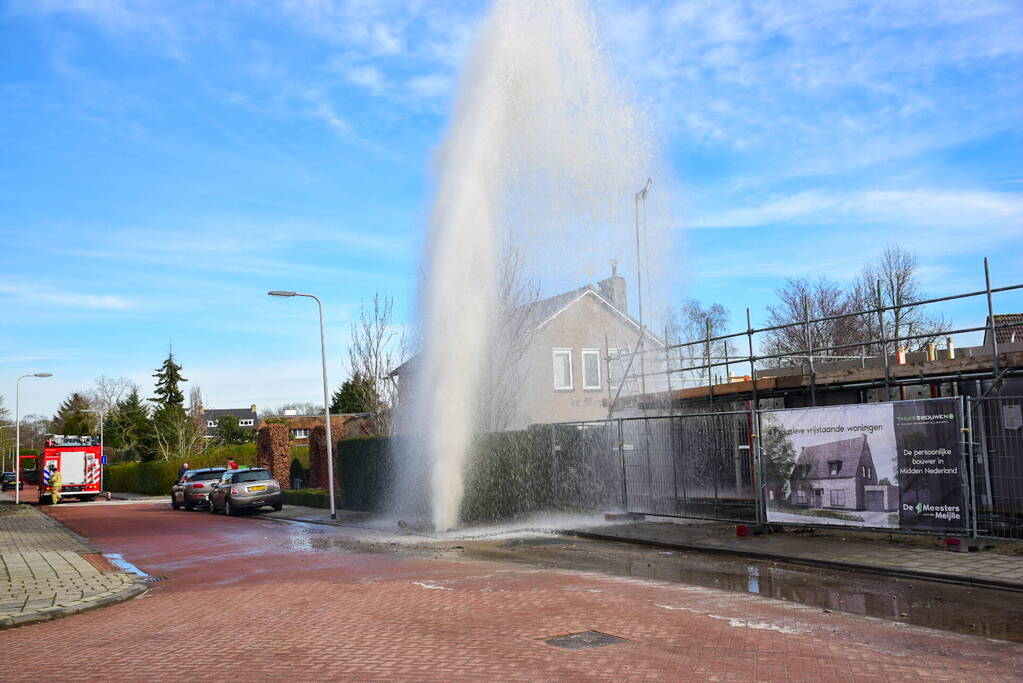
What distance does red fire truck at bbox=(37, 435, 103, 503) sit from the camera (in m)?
43.0

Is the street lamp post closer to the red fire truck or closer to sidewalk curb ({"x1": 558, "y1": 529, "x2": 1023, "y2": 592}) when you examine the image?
sidewalk curb ({"x1": 558, "y1": 529, "x2": 1023, "y2": 592})

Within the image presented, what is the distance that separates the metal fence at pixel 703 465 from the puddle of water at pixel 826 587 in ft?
7.54

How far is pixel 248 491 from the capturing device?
1137 inches

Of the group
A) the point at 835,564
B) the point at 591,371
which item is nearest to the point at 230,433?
the point at 591,371

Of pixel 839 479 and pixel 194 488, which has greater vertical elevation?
pixel 839 479

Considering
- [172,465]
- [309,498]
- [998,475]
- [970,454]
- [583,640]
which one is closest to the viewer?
[583,640]

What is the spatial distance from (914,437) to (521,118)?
11.2m

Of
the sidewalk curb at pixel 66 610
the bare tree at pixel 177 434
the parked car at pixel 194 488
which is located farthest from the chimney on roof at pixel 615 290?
the bare tree at pixel 177 434

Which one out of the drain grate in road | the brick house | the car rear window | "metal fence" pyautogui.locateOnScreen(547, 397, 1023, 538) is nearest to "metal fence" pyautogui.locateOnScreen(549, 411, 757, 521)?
"metal fence" pyautogui.locateOnScreen(547, 397, 1023, 538)

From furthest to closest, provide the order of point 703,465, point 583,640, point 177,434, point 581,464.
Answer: point 177,434, point 581,464, point 703,465, point 583,640

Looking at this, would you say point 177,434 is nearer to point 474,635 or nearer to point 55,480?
point 55,480

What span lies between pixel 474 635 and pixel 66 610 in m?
6.15

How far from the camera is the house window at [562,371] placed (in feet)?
113

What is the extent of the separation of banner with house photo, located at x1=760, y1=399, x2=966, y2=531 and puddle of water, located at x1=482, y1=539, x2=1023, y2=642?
171cm
